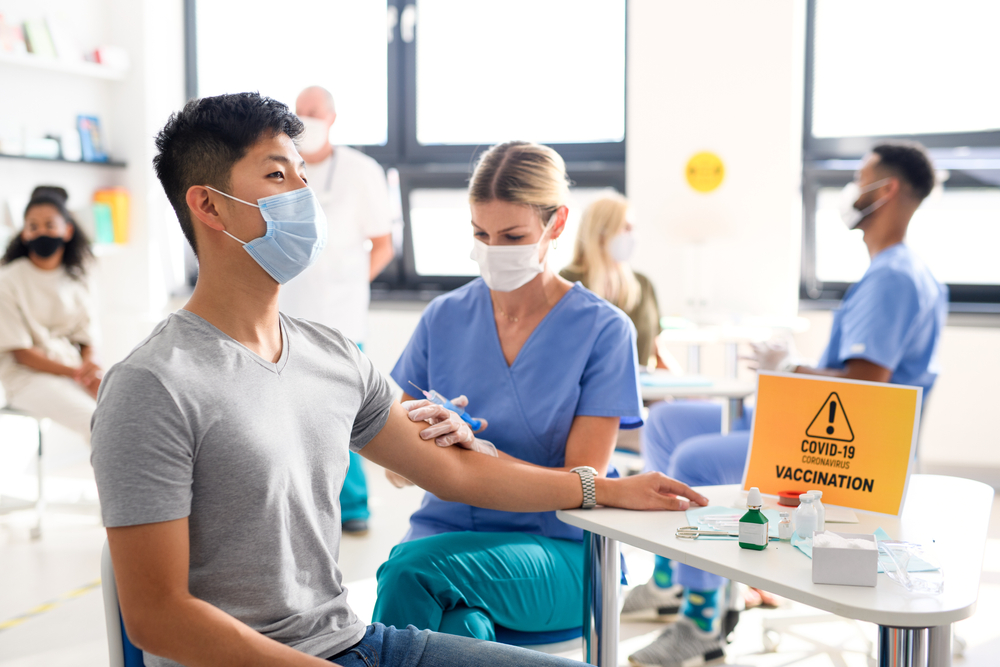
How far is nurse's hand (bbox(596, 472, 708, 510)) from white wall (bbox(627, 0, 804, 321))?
2847mm

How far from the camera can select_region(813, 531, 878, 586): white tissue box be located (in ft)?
3.60

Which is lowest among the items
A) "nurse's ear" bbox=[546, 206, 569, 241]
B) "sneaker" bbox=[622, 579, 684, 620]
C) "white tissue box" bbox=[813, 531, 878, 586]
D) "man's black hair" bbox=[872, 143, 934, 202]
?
"sneaker" bbox=[622, 579, 684, 620]

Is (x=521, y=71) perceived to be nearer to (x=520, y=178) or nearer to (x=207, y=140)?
(x=520, y=178)

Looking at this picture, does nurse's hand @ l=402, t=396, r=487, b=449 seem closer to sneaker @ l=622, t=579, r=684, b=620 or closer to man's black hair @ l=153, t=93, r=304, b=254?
man's black hair @ l=153, t=93, r=304, b=254

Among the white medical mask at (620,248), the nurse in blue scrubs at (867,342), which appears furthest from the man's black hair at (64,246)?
the nurse in blue scrubs at (867,342)

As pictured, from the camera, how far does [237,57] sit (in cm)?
536

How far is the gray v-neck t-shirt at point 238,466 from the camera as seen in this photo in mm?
960

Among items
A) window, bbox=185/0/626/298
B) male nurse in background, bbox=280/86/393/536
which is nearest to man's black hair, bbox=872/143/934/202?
male nurse in background, bbox=280/86/393/536

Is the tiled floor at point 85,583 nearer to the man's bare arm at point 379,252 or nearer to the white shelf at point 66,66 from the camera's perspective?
the man's bare arm at point 379,252

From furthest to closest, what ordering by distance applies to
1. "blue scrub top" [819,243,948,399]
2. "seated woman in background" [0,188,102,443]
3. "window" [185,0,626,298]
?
"window" [185,0,626,298]
"seated woman in background" [0,188,102,443]
"blue scrub top" [819,243,948,399]

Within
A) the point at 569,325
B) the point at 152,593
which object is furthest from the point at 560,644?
the point at 152,593

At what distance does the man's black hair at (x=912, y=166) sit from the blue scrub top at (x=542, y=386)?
56.5 inches

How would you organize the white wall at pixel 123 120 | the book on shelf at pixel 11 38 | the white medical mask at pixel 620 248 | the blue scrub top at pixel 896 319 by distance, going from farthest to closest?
the white wall at pixel 123 120 → the book on shelf at pixel 11 38 → the white medical mask at pixel 620 248 → the blue scrub top at pixel 896 319

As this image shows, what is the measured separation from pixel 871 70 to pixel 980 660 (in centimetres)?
317
